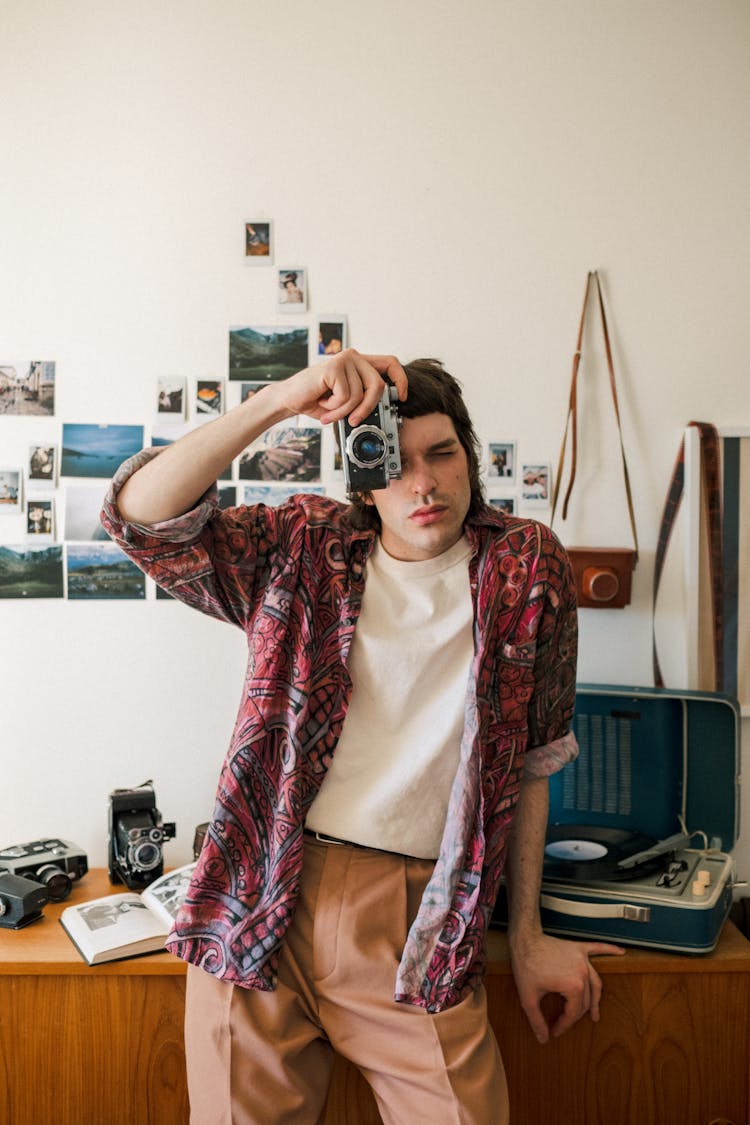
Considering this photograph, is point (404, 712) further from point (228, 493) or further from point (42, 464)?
point (42, 464)

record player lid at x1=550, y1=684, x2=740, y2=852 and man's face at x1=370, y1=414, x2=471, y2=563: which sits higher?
man's face at x1=370, y1=414, x2=471, y2=563

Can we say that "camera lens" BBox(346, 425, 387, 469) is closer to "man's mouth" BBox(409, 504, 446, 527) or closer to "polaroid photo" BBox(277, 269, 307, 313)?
"man's mouth" BBox(409, 504, 446, 527)

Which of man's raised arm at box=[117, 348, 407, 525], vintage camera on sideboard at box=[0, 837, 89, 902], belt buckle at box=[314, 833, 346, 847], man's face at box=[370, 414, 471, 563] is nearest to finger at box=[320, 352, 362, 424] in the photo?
man's raised arm at box=[117, 348, 407, 525]

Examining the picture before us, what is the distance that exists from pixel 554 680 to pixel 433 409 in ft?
1.45

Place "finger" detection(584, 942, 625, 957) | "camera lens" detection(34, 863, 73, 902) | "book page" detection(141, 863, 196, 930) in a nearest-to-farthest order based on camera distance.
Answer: "finger" detection(584, 942, 625, 957) < "book page" detection(141, 863, 196, 930) < "camera lens" detection(34, 863, 73, 902)

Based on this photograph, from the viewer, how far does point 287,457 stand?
190 cm

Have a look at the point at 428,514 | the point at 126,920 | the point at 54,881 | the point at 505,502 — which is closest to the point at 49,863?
the point at 54,881

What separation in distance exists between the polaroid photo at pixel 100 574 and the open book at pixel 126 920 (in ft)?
1.90

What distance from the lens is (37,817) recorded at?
1.92 metres

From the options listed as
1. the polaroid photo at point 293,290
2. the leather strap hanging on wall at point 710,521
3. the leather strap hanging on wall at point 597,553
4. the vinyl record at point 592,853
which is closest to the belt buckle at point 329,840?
the vinyl record at point 592,853

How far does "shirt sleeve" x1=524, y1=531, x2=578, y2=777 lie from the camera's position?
1357mm

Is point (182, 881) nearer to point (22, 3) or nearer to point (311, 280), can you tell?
point (311, 280)

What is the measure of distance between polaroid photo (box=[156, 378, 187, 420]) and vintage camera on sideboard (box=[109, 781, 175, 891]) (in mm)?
757

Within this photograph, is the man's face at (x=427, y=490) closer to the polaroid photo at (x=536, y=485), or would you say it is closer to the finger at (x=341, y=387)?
the finger at (x=341, y=387)
